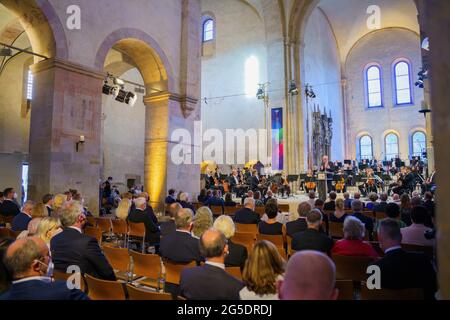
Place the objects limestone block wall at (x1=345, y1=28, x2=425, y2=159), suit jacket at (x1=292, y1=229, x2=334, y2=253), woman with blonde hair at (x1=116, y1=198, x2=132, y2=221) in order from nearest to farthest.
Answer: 1. suit jacket at (x1=292, y1=229, x2=334, y2=253)
2. woman with blonde hair at (x1=116, y1=198, x2=132, y2=221)
3. limestone block wall at (x1=345, y1=28, x2=425, y2=159)

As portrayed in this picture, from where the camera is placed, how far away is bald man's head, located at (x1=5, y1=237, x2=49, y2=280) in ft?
6.95

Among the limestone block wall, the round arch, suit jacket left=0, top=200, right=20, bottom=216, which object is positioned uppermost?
the limestone block wall

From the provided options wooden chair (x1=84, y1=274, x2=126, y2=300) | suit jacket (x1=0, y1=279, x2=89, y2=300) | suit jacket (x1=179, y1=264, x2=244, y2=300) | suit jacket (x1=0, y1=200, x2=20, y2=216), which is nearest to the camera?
suit jacket (x1=0, y1=279, x2=89, y2=300)

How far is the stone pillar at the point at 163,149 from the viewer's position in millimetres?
12398

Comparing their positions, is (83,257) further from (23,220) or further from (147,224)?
(147,224)

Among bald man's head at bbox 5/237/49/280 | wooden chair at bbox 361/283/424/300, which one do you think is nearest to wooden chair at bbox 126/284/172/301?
bald man's head at bbox 5/237/49/280

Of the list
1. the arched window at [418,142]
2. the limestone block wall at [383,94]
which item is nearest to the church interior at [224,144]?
Answer: the limestone block wall at [383,94]

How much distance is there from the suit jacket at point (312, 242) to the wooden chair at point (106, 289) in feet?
6.80

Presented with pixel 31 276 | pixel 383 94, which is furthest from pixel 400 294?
pixel 383 94

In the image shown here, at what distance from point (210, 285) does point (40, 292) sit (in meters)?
1.07

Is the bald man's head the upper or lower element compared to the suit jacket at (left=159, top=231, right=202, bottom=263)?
upper

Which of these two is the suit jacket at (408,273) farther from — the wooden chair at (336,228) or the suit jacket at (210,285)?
the wooden chair at (336,228)

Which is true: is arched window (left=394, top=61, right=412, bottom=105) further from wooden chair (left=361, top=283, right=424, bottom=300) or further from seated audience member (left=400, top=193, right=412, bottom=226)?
wooden chair (left=361, top=283, right=424, bottom=300)
